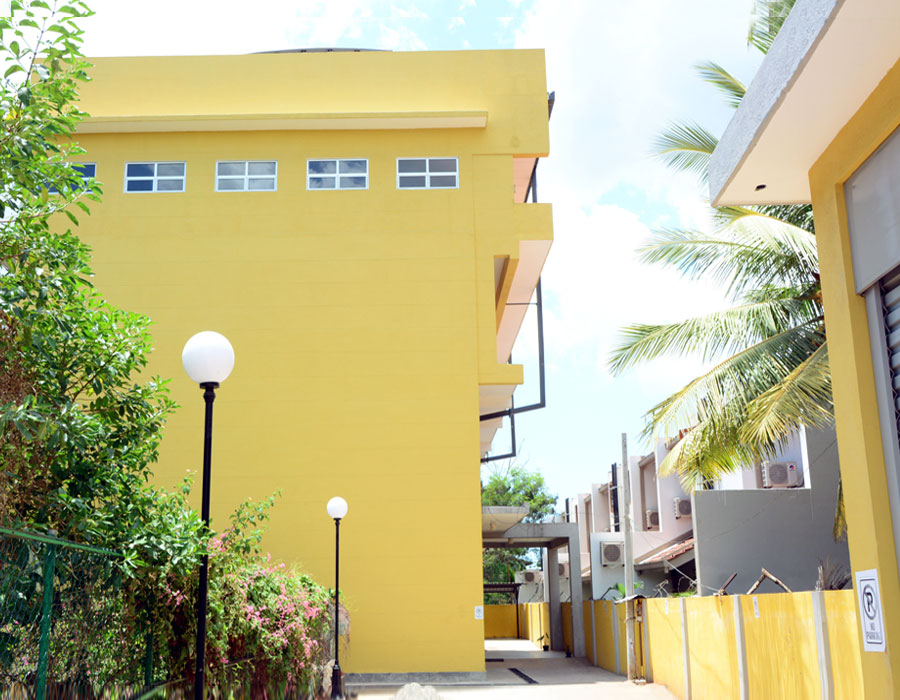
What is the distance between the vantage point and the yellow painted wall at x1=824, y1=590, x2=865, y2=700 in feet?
35.1

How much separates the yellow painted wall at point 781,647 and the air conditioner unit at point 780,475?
12.5 metres

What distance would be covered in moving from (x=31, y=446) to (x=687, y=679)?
1360 cm

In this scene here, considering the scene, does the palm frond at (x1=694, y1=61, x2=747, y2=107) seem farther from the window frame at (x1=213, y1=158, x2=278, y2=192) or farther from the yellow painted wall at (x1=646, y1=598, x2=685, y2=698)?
the window frame at (x1=213, y1=158, x2=278, y2=192)

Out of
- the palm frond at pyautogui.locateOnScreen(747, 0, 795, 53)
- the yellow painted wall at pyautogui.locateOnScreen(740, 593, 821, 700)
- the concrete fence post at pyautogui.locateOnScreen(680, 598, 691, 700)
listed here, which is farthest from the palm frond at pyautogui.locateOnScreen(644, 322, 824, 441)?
the concrete fence post at pyautogui.locateOnScreen(680, 598, 691, 700)

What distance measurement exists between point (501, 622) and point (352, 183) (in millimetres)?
30804

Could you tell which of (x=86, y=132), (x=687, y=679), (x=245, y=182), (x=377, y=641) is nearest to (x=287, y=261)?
(x=245, y=182)

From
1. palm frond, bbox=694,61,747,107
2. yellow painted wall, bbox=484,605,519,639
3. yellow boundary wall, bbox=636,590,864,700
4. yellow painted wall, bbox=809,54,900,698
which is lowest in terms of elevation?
yellow painted wall, bbox=484,605,519,639

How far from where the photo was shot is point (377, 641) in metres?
22.5

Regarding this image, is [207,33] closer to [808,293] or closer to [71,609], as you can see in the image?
[808,293]

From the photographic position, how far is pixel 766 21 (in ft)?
43.5

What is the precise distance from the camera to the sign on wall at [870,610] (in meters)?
5.57

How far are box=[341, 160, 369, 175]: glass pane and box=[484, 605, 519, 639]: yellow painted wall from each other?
30379mm

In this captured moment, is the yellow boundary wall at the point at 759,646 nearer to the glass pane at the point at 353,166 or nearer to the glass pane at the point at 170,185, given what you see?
the glass pane at the point at 353,166

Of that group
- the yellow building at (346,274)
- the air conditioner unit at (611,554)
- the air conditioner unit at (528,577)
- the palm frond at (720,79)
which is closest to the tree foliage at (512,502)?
the air conditioner unit at (528,577)
